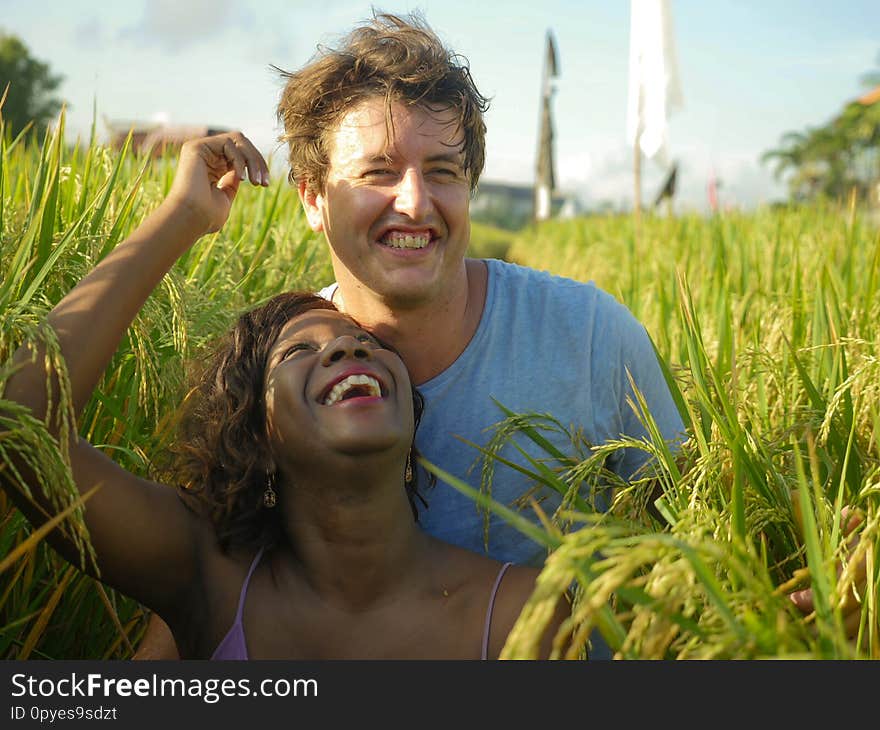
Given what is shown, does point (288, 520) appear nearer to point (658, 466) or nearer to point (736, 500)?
point (658, 466)

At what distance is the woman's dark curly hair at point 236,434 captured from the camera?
225 centimetres

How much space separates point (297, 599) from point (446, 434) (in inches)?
24.5

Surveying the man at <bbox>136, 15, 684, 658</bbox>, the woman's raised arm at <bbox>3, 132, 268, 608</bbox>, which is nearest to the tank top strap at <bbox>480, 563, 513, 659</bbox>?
the man at <bbox>136, 15, 684, 658</bbox>

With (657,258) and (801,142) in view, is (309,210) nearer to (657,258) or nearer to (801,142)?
(657,258)

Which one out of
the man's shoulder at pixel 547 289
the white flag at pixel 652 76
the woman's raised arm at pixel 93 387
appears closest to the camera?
the woman's raised arm at pixel 93 387

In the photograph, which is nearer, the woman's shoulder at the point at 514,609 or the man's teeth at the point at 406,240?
the woman's shoulder at the point at 514,609

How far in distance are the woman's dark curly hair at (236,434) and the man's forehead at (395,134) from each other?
1.34 feet

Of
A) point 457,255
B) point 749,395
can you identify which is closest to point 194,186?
point 457,255

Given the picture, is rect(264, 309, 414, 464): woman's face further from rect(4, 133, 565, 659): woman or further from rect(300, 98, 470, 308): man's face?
rect(300, 98, 470, 308): man's face

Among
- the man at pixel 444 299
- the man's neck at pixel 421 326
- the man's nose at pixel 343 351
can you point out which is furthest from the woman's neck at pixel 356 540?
the man's neck at pixel 421 326

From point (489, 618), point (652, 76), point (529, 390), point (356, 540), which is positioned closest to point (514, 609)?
point (489, 618)

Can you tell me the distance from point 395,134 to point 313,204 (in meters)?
0.44

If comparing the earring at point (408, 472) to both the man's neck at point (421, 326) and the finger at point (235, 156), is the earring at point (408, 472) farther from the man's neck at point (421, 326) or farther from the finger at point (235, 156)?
the finger at point (235, 156)

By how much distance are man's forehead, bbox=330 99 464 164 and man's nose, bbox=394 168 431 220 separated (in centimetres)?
7
